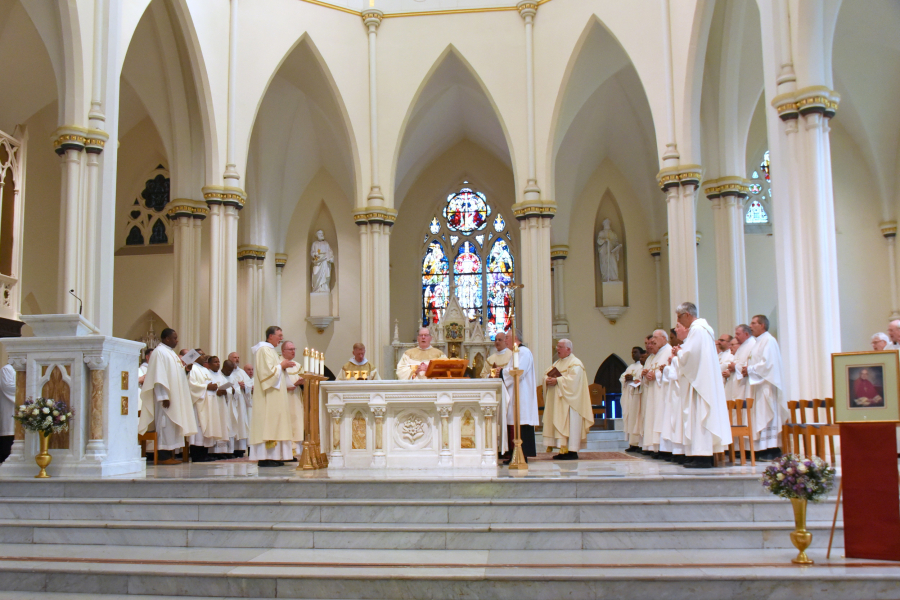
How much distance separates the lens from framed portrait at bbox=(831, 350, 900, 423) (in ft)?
19.7

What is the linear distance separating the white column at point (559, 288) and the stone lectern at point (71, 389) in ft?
48.1

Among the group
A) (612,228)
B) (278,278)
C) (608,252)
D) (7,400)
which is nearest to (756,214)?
(612,228)

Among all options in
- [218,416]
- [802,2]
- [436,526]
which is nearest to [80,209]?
[218,416]

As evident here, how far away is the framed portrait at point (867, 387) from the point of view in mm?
6000

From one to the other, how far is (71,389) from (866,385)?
24.2 feet

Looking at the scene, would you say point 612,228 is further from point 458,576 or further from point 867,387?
point 458,576

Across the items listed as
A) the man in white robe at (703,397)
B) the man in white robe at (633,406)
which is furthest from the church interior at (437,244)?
the man in white robe at (633,406)

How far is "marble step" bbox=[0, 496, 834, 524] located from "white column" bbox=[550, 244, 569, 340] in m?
14.8

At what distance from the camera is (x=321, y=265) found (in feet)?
75.2

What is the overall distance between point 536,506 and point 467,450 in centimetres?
221

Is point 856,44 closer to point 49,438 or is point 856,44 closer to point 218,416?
point 218,416

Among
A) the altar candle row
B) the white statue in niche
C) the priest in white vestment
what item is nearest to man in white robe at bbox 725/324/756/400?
the priest in white vestment

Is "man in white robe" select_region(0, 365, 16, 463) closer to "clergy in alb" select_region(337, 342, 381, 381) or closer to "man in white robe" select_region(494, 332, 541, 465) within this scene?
"clergy in alb" select_region(337, 342, 381, 381)

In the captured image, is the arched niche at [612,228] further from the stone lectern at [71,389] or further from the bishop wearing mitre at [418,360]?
the stone lectern at [71,389]
